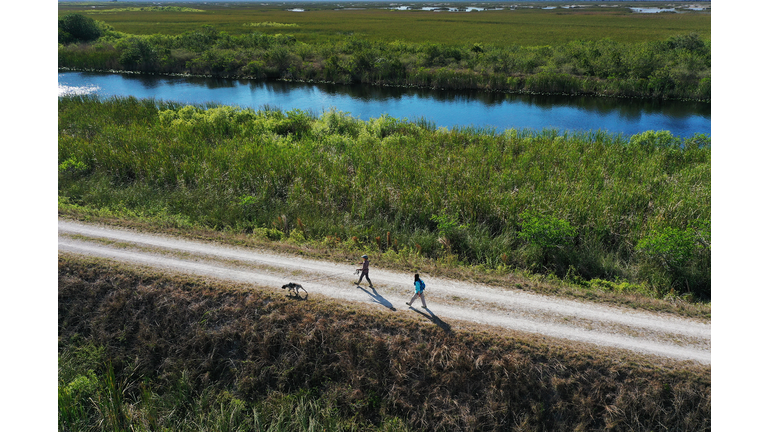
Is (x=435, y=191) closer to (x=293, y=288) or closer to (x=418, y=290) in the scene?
(x=418, y=290)

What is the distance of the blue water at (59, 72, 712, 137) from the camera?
4125 cm

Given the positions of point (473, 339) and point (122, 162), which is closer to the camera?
point (473, 339)

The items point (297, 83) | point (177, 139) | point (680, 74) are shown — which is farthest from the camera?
point (297, 83)

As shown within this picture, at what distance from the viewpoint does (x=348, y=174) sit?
2500 centimetres

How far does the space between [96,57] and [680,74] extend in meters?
89.7

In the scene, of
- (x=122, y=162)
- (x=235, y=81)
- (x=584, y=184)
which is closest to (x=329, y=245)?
(x=584, y=184)

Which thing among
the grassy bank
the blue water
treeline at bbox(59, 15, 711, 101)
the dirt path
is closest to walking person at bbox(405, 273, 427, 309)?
the dirt path

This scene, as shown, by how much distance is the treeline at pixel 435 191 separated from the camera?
695 inches

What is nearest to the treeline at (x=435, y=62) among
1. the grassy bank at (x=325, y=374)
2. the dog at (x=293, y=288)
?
the dog at (x=293, y=288)

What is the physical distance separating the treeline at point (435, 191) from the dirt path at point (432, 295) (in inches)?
84.6

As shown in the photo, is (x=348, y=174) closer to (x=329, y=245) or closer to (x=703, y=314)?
(x=329, y=245)

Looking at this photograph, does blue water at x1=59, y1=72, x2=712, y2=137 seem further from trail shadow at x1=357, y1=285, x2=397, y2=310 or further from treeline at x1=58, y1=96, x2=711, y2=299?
trail shadow at x1=357, y1=285, x2=397, y2=310

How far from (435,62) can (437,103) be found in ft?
50.6

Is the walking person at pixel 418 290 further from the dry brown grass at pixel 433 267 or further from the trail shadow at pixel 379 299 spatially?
the dry brown grass at pixel 433 267
